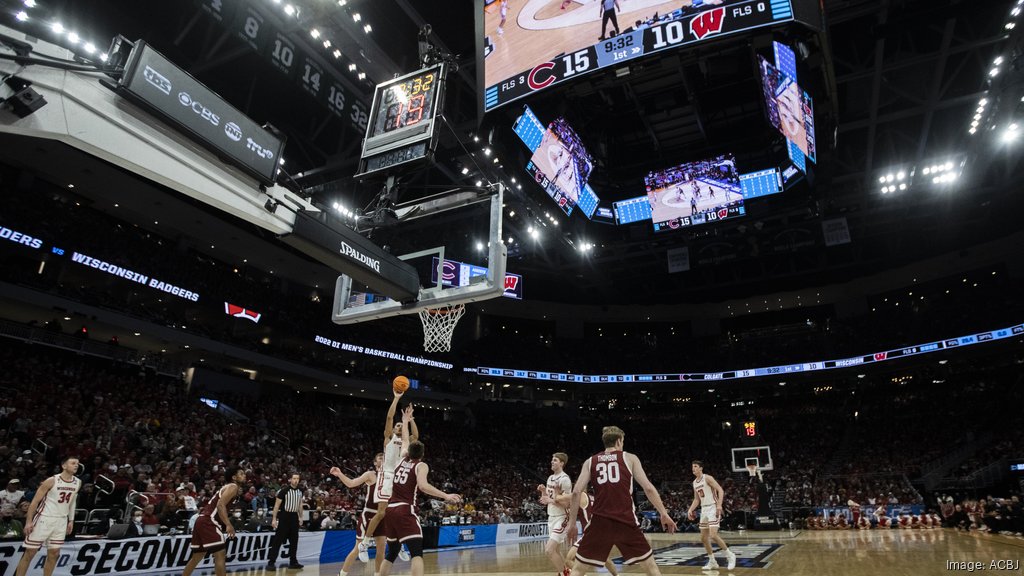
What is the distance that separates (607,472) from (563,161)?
12.0m

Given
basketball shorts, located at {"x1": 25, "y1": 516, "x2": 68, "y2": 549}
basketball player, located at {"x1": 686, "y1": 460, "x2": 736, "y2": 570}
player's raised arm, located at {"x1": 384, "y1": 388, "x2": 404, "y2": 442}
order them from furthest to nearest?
basketball player, located at {"x1": 686, "y1": 460, "x2": 736, "y2": 570} → basketball shorts, located at {"x1": 25, "y1": 516, "x2": 68, "y2": 549} → player's raised arm, located at {"x1": 384, "y1": 388, "x2": 404, "y2": 442}

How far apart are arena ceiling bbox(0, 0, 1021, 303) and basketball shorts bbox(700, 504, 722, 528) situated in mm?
7659

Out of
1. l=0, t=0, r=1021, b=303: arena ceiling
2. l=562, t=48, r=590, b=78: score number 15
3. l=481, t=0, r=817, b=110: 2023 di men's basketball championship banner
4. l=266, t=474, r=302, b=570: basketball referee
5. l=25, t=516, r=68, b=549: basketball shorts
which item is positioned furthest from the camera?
l=0, t=0, r=1021, b=303: arena ceiling

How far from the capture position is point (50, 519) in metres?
7.58

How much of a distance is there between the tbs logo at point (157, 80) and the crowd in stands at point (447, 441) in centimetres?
754

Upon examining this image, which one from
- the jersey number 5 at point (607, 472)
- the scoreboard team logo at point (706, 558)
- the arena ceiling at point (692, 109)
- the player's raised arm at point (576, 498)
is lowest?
the scoreboard team logo at point (706, 558)

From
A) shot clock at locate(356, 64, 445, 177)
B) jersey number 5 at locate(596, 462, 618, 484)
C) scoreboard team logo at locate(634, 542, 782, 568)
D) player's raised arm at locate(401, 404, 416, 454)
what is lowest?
scoreboard team logo at locate(634, 542, 782, 568)

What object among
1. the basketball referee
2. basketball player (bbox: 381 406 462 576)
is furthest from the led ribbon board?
basketball player (bbox: 381 406 462 576)

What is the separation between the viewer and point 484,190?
26.3 ft

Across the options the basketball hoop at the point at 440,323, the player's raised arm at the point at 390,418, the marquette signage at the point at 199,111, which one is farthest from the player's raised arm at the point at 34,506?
the basketball hoop at the point at 440,323

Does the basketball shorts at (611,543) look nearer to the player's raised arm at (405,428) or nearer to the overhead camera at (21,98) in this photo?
the player's raised arm at (405,428)

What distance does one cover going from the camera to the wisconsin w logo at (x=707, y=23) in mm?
9140

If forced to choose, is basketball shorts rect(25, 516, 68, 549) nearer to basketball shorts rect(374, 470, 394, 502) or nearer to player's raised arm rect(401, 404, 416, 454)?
basketball shorts rect(374, 470, 394, 502)

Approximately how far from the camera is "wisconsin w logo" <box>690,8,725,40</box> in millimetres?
9140
